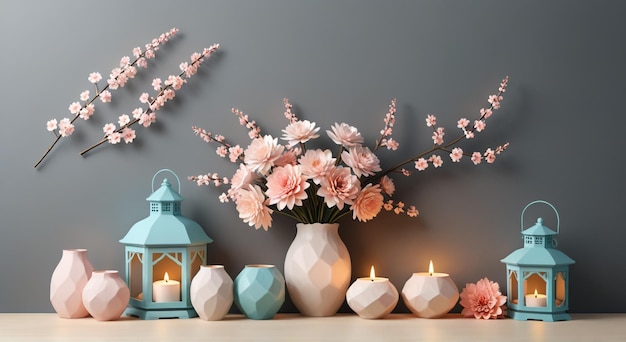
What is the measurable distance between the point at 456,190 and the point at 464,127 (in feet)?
0.59

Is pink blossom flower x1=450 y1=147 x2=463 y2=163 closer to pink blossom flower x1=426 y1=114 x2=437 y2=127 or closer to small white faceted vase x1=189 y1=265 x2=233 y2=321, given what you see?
pink blossom flower x1=426 y1=114 x2=437 y2=127

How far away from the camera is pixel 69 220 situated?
207cm

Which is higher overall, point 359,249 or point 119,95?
point 119,95

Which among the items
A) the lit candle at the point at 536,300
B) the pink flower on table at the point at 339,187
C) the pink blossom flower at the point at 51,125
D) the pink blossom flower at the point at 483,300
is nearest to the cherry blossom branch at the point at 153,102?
the pink blossom flower at the point at 51,125

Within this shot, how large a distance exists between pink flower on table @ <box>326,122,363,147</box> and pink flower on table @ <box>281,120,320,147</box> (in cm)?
5

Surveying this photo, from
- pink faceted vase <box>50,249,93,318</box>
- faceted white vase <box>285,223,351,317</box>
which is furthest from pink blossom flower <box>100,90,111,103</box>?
faceted white vase <box>285,223,351,317</box>

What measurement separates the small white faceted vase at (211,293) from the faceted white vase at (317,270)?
18 centimetres

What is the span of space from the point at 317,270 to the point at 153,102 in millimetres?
678

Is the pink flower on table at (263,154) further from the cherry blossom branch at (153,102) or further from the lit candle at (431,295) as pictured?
the lit candle at (431,295)

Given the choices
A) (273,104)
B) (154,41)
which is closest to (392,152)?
(273,104)

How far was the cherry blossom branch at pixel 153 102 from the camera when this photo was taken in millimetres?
2055

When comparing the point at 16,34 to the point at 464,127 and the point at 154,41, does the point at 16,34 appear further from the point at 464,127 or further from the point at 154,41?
the point at 464,127

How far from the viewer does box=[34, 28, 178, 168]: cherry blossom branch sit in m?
2.06

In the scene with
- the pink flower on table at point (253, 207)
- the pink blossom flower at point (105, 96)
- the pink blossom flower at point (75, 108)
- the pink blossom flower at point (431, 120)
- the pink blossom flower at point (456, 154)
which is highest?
the pink blossom flower at point (105, 96)
